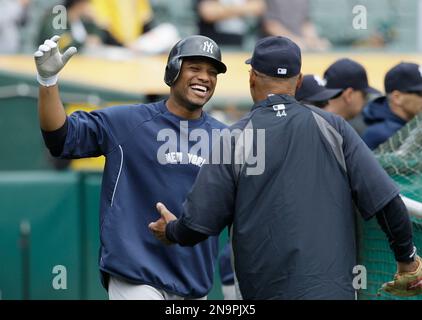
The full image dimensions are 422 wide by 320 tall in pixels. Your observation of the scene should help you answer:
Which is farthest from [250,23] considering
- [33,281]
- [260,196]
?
[260,196]

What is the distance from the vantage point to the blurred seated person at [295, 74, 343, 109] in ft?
21.1

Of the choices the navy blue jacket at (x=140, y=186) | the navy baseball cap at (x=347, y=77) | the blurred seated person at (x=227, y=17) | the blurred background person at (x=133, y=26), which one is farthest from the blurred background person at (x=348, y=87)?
the blurred seated person at (x=227, y=17)

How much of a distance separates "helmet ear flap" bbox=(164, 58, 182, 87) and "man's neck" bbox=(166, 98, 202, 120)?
11 cm

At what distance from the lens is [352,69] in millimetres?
6785

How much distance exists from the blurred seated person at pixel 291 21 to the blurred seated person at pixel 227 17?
0.18 m

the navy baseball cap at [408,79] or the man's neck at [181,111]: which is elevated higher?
the navy baseball cap at [408,79]

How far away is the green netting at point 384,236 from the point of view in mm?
5008

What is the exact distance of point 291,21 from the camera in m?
14.5

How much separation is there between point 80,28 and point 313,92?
733 centimetres

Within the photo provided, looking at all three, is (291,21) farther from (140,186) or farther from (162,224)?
(162,224)

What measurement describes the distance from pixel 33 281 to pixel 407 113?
3.36 m

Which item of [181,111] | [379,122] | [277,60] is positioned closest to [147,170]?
[181,111]

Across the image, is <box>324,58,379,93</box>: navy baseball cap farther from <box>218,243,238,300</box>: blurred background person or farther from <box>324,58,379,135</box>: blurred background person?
<box>218,243,238,300</box>: blurred background person

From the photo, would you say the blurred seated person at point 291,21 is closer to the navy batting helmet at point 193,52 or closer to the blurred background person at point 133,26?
the blurred background person at point 133,26
